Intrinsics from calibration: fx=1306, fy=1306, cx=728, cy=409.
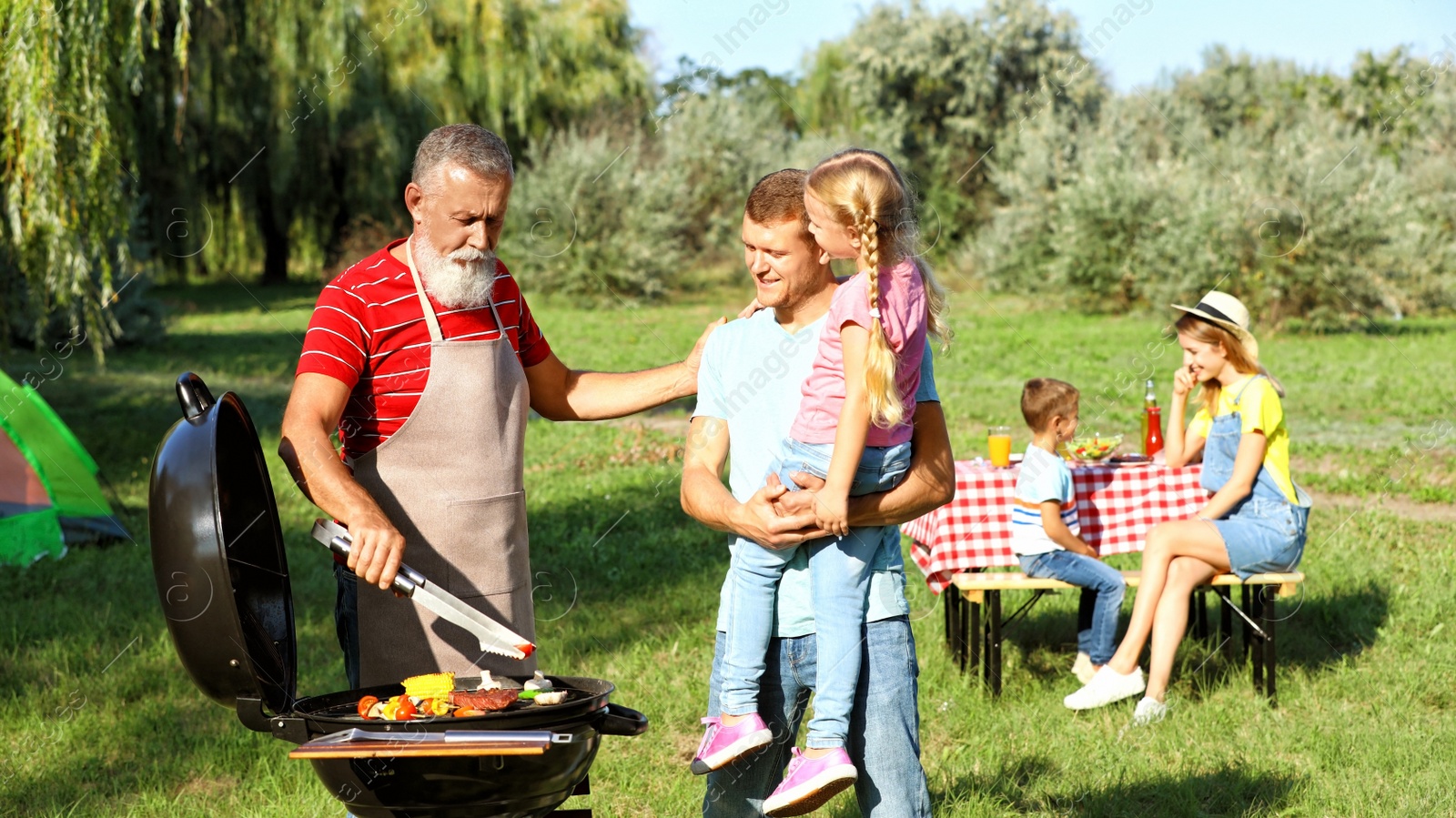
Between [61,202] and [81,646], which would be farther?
[61,202]

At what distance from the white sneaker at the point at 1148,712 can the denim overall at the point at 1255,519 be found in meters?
0.71

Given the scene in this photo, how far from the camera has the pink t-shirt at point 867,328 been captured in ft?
9.14

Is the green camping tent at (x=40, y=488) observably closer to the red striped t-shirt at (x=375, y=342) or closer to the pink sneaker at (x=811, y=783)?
the red striped t-shirt at (x=375, y=342)

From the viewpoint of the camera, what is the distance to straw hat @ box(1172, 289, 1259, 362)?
5.77 meters

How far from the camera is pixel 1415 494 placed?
954cm

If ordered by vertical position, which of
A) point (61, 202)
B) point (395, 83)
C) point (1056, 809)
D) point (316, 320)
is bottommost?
point (1056, 809)

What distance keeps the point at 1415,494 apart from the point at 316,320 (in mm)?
8809

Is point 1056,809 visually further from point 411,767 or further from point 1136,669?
point 411,767

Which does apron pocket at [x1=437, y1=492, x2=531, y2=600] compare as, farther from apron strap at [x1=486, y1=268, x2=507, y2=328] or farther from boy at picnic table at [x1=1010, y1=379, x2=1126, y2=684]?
boy at picnic table at [x1=1010, y1=379, x2=1126, y2=684]

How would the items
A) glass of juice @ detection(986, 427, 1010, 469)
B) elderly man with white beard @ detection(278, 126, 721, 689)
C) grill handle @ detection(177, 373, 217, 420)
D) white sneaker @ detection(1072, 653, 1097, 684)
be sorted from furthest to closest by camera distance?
glass of juice @ detection(986, 427, 1010, 469), white sneaker @ detection(1072, 653, 1097, 684), elderly man with white beard @ detection(278, 126, 721, 689), grill handle @ detection(177, 373, 217, 420)

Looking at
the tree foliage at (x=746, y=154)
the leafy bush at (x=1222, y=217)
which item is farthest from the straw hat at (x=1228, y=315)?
the leafy bush at (x=1222, y=217)

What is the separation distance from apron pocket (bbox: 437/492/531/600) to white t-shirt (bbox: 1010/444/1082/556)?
307 cm

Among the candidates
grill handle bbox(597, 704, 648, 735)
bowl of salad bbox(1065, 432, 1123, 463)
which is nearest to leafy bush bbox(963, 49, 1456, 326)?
bowl of salad bbox(1065, 432, 1123, 463)

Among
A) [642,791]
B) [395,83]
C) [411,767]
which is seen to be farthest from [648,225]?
[411,767]
